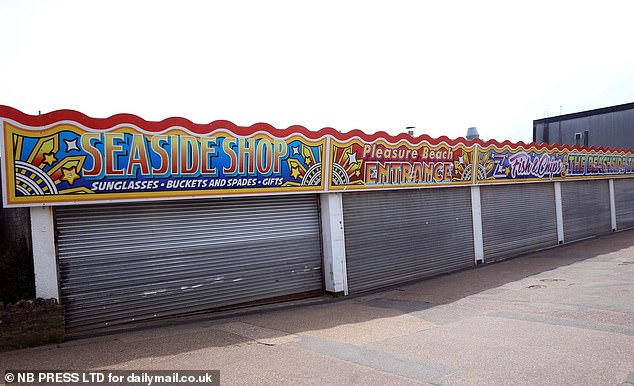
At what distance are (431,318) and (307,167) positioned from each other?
168 inches

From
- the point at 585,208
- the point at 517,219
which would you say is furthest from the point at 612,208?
the point at 517,219

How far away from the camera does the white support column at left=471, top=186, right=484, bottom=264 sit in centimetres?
1598

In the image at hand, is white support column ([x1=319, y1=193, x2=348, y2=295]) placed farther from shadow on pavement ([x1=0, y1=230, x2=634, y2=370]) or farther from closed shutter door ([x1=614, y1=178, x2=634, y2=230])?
closed shutter door ([x1=614, y1=178, x2=634, y2=230])

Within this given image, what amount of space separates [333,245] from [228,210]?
107 inches

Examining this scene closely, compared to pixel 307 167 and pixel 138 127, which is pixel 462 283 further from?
pixel 138 127

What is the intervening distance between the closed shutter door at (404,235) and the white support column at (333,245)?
0.29m

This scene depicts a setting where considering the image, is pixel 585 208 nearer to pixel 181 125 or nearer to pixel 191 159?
pixel 191 159

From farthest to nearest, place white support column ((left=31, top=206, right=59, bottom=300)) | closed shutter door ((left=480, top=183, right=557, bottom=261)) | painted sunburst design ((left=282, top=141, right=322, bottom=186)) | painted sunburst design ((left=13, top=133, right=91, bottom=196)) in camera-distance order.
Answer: closed shutter door ((left=480, top=183, right=557, bottom=261))
painted sunburst design ((left=282, top=141, right=322, bottom=186))
white support column ((left=31, top=206, right=59, bottom=300))
painted sunburst design ((left=13, top=133, right=91, bottom=196))

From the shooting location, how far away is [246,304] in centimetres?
1084

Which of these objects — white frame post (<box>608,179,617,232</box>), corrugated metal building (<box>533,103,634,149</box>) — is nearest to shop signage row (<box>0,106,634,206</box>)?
white frame post (<box>608,179,617,232</box>)

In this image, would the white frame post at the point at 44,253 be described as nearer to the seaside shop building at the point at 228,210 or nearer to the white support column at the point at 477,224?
the seaside shop building at the point at 228,210

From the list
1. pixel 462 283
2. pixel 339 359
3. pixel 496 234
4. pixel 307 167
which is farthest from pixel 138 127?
pixel 496 234

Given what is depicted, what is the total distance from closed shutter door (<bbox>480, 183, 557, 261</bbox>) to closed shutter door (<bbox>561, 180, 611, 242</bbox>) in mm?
1186

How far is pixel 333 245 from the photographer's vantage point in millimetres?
12039
